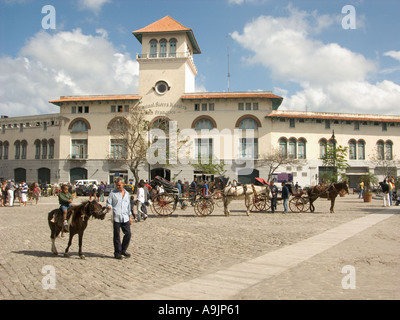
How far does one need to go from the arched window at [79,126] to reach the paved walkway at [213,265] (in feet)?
125

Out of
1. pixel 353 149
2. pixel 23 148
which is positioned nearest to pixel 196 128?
pixel 353 149

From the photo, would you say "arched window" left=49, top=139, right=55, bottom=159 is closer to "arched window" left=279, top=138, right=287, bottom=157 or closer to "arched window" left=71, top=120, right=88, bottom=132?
"arched window" left=71, top=120, right=88, bottom=132

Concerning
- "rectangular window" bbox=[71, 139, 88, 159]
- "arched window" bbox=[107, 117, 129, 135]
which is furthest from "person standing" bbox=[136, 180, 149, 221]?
"rectangular window" bbox=[71, 139, 88, 159]

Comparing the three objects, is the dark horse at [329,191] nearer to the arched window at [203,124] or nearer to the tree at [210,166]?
the tree at [210,166]

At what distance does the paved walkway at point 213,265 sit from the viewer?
5562mm

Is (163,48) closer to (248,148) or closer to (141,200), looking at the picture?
(248,148)

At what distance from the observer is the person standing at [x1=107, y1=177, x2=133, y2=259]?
815 centimetres

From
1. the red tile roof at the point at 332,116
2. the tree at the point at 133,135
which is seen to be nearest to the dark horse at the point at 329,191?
the tree at the point at 133,135

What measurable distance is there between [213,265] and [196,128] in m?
39.8

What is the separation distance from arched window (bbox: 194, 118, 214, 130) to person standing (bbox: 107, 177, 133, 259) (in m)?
38.4

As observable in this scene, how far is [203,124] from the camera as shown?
46719mm

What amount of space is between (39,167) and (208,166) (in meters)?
24.8
